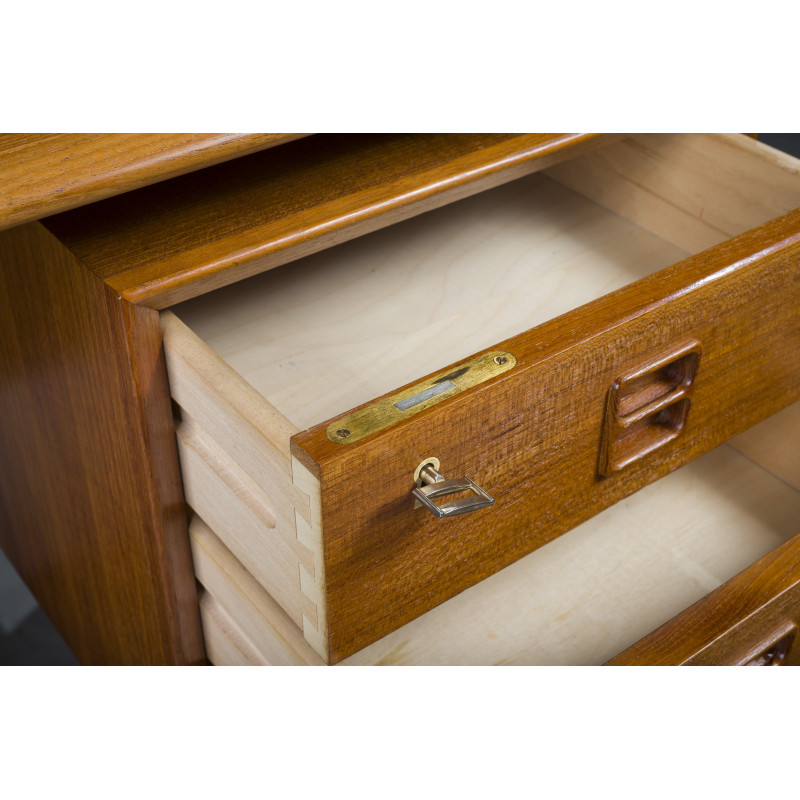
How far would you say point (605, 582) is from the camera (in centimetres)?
66

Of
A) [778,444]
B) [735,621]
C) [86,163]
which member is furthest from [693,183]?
[86,163]

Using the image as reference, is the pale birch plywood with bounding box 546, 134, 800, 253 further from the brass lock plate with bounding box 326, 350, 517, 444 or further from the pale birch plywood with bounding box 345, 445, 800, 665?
the brass lock plate with bounding box 326, 350, 517, 444

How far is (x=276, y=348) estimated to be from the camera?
62 centimetres

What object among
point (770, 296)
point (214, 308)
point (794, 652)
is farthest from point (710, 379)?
point (214, 308)

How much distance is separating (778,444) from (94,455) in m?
0.46

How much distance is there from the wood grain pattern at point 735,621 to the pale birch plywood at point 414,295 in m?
0.19

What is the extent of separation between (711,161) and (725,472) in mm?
218

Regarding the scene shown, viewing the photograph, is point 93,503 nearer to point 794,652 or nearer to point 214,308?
point 214,308

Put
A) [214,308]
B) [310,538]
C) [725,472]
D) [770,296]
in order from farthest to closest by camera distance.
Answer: [725,472], [214,308], [770,296], [310,538]

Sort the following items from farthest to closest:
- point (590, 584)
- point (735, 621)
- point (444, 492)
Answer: point (590, 584) → point (735, 621) → point (444, 492)

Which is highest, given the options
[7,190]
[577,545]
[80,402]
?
[7,190]

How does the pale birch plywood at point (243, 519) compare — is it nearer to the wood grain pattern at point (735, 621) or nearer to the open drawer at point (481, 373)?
the open drawer at point (481, 373)

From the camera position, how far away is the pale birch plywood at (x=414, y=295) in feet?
1.99

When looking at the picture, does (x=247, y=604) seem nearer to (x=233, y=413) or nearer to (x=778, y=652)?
(x=233, y=413)
